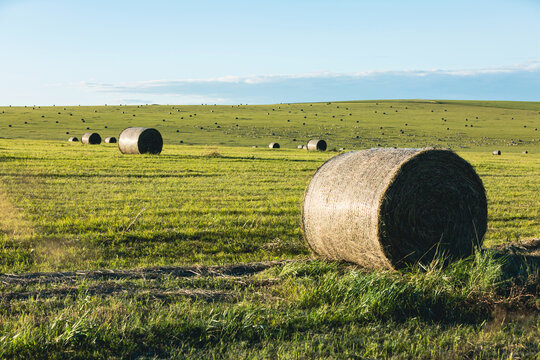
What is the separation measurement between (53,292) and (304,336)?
3238 millimetres

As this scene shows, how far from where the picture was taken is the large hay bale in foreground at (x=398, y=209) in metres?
8.28

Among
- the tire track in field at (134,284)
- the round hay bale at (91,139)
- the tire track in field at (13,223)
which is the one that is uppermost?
the round hay bale at (91,139)

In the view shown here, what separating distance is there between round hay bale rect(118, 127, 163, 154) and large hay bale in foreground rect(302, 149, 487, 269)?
26.2 metres

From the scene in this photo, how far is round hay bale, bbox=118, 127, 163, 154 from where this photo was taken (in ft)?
111

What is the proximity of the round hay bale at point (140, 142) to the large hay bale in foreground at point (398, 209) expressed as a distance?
1032 inches

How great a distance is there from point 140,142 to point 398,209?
27.7 meters

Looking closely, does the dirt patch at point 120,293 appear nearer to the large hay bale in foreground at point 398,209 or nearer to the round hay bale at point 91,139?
the large hay bale in foreground at point 398,209

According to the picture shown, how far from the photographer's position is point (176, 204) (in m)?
14.6

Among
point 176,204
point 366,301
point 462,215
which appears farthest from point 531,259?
point 176,204

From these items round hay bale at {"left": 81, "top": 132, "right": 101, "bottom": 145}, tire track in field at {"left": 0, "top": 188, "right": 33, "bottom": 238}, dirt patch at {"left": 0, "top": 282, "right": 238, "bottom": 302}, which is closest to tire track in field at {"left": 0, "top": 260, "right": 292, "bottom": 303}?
dirt patch at {"left": 0, "top": 282, "right": 238, "bottom": 302}

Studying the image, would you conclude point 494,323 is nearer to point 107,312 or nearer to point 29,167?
point 107,312

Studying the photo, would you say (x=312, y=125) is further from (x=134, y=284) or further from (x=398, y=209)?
(x=134, y=284)

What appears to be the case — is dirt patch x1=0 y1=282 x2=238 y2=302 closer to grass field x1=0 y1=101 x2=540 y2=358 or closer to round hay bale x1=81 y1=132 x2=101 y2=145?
grass field x1=0 y1=101 x2=540 y2=358

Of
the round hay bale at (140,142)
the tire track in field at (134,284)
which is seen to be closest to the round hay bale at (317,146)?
the round hay bale at (140,142)
